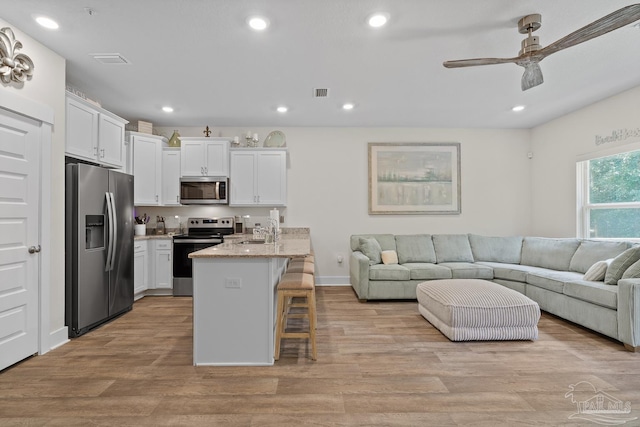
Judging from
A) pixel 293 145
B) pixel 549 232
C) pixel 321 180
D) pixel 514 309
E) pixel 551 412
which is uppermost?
pixel 293 145

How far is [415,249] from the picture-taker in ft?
16.4

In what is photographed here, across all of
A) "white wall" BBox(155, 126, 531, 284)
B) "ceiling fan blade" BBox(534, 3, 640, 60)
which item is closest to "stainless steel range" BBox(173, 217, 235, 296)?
"white wall" BBox(155, 126, 531, 284)

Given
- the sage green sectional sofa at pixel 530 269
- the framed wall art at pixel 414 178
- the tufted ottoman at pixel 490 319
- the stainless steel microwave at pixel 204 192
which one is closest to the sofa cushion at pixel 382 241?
the sage green sectional sofa at pixel 530 269

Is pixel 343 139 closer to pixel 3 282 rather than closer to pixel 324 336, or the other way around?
pixel 324 336

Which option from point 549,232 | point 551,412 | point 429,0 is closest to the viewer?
point 551,412

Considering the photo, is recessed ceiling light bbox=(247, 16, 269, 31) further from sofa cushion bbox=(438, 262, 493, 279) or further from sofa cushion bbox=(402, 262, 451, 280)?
sofa cushion bbox=(438, 262, 493, 279)

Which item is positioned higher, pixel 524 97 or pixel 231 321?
pixel 524 97

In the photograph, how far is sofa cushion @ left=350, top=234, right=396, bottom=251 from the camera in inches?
197

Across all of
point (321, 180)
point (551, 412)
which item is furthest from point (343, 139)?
point (551, 412)

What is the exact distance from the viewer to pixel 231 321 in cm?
255

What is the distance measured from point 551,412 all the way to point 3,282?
3.87m

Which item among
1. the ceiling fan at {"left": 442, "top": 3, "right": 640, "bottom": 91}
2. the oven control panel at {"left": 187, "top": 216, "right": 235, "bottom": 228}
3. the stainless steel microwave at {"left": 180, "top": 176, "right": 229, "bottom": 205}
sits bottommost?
the oven control panel at {"left": 187, "top": 216, "right": 235, "bottom": 228}

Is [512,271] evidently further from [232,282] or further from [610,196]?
[232,282]

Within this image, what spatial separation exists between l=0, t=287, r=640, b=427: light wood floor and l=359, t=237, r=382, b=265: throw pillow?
4.93 feet
